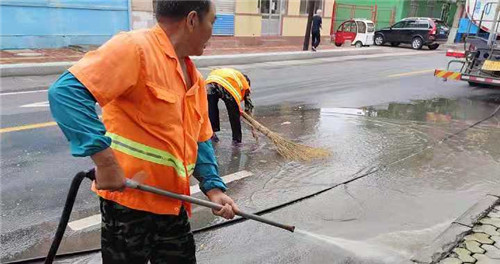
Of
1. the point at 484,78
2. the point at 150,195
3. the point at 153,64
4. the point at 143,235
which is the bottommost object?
the point at 484,78

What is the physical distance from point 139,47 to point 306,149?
385cm

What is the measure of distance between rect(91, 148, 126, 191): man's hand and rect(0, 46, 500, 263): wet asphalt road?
5.05ft

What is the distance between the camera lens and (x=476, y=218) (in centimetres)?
351

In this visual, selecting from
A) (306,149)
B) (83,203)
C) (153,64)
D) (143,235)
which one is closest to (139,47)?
(153,64)

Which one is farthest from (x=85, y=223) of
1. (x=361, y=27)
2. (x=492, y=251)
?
(x=361, y=27)

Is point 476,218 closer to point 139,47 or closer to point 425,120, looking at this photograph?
point 139,47

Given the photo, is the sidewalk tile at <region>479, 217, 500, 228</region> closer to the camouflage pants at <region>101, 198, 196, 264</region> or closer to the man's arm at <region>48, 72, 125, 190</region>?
the camouflage pants at <region>101, 198, 196, 264</region>

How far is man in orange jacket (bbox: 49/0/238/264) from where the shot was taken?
144 centimetres

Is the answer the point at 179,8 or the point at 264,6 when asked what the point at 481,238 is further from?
the point at 264,6

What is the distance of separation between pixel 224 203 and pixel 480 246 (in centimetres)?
214

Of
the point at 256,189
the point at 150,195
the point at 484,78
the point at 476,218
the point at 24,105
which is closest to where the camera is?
the point at 150,195

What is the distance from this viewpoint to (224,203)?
200 cm

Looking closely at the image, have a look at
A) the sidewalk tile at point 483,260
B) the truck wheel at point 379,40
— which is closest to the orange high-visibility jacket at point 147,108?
the sidewalk tile at point 483,260

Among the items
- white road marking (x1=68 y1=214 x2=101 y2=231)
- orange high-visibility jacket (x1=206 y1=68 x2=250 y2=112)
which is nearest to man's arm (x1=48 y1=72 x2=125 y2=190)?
white road marking (x1=68 y1=214 x2=101 y2=231)
